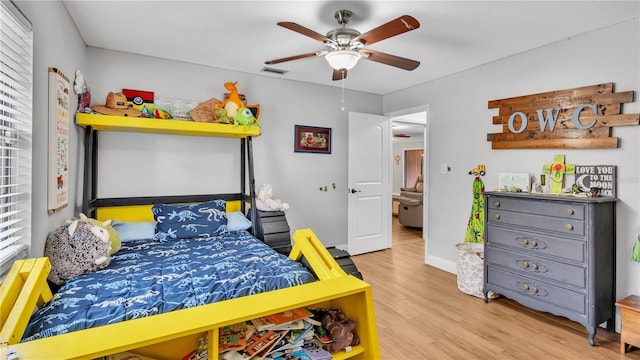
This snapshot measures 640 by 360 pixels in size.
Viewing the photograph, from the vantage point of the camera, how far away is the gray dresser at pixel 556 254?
2.35 m

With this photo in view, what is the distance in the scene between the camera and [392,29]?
198 centimetres

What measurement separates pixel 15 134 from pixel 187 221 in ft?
5.04

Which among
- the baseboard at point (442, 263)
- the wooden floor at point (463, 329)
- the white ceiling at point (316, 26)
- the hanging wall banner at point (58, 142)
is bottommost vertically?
the wooden floor at point (463, 329)

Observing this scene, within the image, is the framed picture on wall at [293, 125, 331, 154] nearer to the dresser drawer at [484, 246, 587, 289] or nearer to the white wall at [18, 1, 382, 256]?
the white wall at [18, 1, 382, 256]

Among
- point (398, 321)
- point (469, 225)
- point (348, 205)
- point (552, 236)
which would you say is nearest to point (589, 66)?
point (552, 236)

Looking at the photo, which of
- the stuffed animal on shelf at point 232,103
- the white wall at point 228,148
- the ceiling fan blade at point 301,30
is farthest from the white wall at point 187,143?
the ceiling fan blade at point 301,30

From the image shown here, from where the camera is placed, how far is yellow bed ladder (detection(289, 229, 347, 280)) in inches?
73.0

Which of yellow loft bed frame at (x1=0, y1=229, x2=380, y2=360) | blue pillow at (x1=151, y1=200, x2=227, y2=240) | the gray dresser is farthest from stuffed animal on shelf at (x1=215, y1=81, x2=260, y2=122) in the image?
the gray dresser

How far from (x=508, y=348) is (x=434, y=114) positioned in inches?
106

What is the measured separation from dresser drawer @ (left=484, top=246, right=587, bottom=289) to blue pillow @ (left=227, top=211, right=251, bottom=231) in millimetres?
2364

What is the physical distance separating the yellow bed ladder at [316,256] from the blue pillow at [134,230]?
1.46 m

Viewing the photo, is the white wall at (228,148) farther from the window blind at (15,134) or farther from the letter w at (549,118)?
the letter w at (549,118)

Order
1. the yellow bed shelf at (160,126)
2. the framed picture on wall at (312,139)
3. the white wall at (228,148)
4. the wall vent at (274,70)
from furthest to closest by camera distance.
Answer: the framed picture on wall at (312,139)
the wall vent at (274,70)
the white wall at (228,148)
the yellow bed shelf at (160,126)

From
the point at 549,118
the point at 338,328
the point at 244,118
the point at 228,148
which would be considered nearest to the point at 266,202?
the point at 228,148
